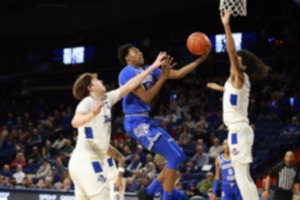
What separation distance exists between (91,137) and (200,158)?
32.9ft

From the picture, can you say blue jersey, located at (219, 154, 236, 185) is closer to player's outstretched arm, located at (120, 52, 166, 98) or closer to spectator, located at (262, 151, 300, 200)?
spectator, located at (262, 151, 300, 200)

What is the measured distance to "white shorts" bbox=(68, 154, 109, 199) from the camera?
842 cm

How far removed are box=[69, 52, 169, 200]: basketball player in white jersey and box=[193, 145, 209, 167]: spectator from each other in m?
9.64

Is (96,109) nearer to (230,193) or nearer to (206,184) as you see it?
(230,193)

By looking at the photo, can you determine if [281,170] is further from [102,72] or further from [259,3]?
[102,72]

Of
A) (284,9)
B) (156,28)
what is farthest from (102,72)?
(284,9)

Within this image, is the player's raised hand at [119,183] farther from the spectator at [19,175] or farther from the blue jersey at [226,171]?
the spectator at [19,175]

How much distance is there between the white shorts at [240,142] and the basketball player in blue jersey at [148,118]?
2.15 feet

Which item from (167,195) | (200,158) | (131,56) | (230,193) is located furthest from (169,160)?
(200,158)

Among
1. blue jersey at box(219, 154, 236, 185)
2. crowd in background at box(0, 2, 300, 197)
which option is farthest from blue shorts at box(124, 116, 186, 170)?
crowd in background at box(0, 2, 300, 197)

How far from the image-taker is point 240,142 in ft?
30.1

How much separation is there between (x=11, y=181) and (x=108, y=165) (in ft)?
32.6

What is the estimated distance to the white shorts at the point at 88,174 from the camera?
8422 millimetres

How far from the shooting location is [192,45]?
9648 mm
